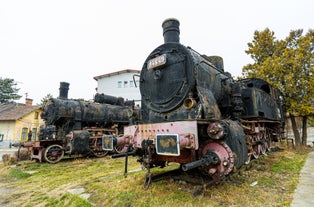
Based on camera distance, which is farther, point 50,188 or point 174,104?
point 50,188

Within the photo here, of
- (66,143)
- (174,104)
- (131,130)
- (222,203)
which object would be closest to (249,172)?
Result: (222,203)

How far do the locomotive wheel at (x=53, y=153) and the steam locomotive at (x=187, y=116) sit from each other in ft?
18.1

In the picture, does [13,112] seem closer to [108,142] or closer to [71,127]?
[71,127]

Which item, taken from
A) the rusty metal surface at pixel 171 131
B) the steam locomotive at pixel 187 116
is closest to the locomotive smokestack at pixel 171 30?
the steam locomotive at pixel 187 116

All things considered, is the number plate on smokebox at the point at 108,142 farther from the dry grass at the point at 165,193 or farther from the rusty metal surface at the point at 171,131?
the dry grass at the point at 165,193

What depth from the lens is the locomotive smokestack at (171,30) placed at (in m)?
4.71

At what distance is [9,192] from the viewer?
4.25 m

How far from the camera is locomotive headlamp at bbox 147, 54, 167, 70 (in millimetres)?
4055

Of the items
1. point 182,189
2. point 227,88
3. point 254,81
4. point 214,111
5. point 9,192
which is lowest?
point 9,192

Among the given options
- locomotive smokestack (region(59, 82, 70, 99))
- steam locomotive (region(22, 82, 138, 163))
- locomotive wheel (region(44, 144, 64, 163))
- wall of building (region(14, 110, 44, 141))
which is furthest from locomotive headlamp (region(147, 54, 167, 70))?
wall of building (region(14, 110, 44, 141))

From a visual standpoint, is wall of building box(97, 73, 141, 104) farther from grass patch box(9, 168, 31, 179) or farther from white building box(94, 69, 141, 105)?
grass patch box(9, 168, 31, 179)

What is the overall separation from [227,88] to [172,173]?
2.57m

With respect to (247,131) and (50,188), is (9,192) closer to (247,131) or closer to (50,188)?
(50,188)

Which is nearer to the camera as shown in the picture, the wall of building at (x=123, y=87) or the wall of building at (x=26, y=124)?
the wall of building at (x=26, y=124)
